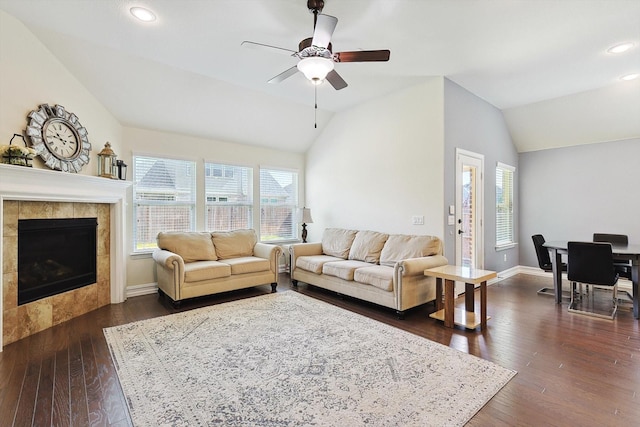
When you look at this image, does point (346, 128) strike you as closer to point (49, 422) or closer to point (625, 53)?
point (625, 53)

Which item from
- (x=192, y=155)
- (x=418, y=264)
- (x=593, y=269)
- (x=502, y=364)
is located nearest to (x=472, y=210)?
(x=593, y=269)

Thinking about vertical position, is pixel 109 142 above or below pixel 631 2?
below

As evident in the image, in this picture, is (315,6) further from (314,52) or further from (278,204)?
(278,204)

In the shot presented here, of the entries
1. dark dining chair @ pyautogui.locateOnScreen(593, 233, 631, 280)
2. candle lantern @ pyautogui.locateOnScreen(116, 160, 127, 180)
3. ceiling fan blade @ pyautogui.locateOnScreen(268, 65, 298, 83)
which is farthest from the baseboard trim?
dark dining chair @ pyautogui.locateOnScreen(593, 233, 631, 280)

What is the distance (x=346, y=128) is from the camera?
564cm

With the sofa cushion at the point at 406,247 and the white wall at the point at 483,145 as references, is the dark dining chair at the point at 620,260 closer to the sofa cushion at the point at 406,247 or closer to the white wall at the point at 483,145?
the white wall at the point at 483,145

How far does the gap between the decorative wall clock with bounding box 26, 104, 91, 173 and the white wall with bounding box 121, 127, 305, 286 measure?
92cm

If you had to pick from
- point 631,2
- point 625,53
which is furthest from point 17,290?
point 625,53

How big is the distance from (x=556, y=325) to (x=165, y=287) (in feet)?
16.1

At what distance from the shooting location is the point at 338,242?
527 centimetres

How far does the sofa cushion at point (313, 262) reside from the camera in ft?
15.6

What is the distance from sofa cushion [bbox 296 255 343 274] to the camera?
15.6ft

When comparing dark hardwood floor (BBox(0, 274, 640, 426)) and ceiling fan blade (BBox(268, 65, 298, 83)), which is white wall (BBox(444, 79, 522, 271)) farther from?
ceiling fan blade (BBox(268, 65, 298, 83))

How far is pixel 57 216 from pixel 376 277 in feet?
12.6
